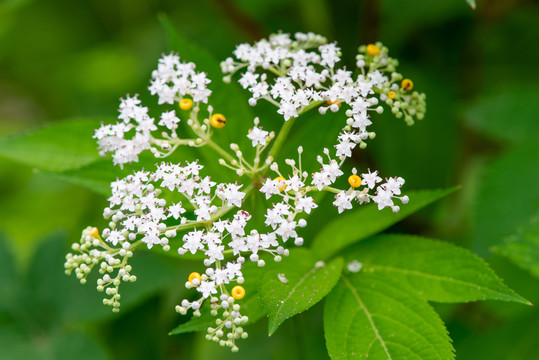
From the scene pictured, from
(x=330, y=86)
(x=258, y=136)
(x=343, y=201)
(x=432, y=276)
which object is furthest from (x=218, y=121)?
(x=432, y=276)

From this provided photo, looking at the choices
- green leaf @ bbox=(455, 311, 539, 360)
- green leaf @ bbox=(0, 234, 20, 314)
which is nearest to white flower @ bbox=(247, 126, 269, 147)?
green leaf @ bbox=(455, 311, 539, 360)

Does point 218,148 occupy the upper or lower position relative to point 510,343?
upper

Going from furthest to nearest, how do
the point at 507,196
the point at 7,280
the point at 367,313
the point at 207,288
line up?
the point at 7,280 → the point at 507,196 → the point at 367,313 → the point at 207,288

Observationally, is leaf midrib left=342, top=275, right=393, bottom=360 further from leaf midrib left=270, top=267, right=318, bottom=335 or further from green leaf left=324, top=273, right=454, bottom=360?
leaf midrib left=270, top=267, right=318, bottom=335

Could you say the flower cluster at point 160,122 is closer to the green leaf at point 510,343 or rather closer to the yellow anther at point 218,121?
the yellow anther at point 218,121

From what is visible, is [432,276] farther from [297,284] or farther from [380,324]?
[297,284]

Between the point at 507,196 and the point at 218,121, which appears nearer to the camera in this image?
the point at 218,121

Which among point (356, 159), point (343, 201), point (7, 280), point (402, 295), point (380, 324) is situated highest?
point (356, 159)

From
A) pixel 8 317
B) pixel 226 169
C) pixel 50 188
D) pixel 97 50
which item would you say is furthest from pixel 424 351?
pixel 97 50
